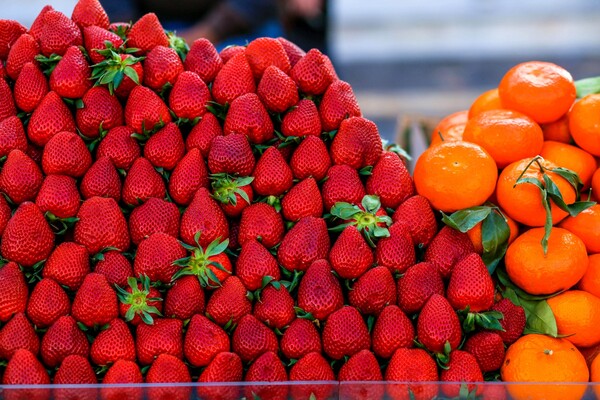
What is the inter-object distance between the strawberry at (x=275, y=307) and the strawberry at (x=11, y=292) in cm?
48

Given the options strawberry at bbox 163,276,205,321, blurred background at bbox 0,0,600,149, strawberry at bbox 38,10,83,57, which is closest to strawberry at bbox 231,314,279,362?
strawberry at bbox 163,276,205,321

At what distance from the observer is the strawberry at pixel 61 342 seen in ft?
4.73

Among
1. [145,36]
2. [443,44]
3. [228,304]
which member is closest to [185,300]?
[228,304]

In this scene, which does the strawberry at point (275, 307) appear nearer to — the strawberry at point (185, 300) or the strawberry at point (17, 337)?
the strawberry at point (185, 300)

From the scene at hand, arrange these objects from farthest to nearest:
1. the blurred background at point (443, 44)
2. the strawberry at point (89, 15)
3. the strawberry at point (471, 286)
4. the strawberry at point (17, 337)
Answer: the blurred background at point (443, 44) < the strawberry at point (89, 15) < the strawberry at point (471, 286) < the strawberry at point (17, 337)

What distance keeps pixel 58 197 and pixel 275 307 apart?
52cm

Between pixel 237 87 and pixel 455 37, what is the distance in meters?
5.89

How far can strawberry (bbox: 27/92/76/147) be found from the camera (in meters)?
1.60

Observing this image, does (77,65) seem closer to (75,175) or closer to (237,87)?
(75,175)

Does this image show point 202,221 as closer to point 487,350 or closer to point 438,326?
point 438,326

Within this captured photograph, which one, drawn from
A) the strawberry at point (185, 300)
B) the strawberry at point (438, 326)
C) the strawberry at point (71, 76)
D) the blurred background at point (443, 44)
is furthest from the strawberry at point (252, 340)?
the blurred background at point (443, 44)

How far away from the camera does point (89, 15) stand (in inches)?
69.3

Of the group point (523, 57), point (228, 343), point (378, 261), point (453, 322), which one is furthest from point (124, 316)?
point (523, 57)

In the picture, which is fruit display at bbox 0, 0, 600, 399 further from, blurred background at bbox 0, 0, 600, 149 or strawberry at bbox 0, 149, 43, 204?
blurred background at bbox 0, 0, 600, 149
